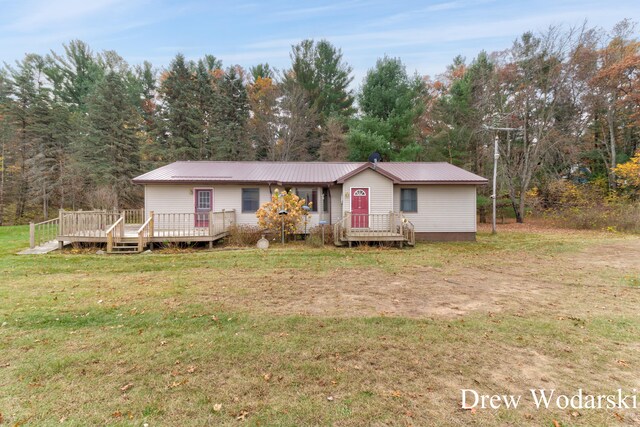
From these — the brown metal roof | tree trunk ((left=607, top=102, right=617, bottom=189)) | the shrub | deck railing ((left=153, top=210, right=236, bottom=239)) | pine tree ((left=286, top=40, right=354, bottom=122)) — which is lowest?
the shrub

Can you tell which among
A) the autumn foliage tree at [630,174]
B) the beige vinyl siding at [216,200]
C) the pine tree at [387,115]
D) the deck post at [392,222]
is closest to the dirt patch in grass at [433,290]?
the deck post at [392,222]

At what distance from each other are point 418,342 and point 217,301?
3.44 metres

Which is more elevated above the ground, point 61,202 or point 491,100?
point 491,100

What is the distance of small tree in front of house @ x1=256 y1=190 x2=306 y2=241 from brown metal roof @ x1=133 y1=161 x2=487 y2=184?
56.5 inches

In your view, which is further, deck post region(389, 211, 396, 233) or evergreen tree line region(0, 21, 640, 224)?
evergreen tree line region(0, 21, 640, 224)

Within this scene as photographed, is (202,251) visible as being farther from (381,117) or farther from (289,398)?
(381,117)

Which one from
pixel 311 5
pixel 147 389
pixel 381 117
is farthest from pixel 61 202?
pixel 147 389

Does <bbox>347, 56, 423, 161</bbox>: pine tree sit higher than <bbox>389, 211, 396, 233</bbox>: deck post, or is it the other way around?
<bbox>347, 56, 423, 161</bbox>: pine tree

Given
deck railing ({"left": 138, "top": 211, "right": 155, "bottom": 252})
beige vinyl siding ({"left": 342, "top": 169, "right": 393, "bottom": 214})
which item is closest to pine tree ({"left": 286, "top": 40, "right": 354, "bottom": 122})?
beige vinyl siding ({"left": 342, "top": 169, "right": 393, "bottom": 214})

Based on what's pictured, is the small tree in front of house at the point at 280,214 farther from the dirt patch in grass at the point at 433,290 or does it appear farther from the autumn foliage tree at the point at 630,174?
the autumn foliage tree at the point at 630,174

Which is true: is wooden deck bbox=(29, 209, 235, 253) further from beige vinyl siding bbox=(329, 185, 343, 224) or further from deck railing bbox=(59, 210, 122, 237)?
beige vinyl siding bbox=(329, 185, 343, 224)

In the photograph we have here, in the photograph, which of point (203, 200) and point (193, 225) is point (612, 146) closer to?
point (203, 200)

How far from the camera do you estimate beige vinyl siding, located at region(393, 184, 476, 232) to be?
13.5 metres

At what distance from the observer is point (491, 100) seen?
21750 millimetres
